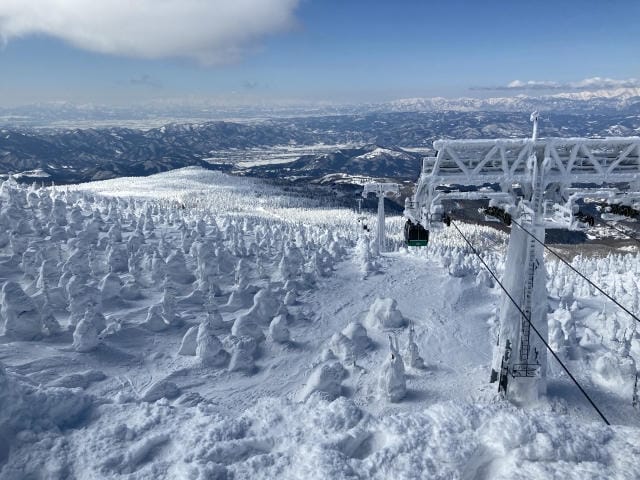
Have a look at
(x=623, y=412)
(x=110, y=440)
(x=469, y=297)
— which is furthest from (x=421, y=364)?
(x=110, y=440)

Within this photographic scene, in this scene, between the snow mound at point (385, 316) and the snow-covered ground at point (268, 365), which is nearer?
the snow-covered ground at point (268, 365)

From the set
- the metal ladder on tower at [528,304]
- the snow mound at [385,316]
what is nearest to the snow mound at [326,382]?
the metal ladder on tower at [528,304]

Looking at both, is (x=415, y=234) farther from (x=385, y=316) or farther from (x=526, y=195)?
(x=385, y=316)

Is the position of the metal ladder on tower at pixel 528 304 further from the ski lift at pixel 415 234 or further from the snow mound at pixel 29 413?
the snow mound at pixel 29 413

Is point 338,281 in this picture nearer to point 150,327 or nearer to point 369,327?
point 369,327

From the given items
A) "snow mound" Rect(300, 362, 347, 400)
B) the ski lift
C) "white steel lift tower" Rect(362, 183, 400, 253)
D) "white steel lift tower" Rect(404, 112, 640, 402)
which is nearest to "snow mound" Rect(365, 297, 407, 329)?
"white steel lift tower" Rect(362, 183, 400, 253)

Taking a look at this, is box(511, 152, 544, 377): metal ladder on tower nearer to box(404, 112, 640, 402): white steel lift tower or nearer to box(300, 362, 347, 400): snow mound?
box(404, 112, 640, 402): white steel lift tower
